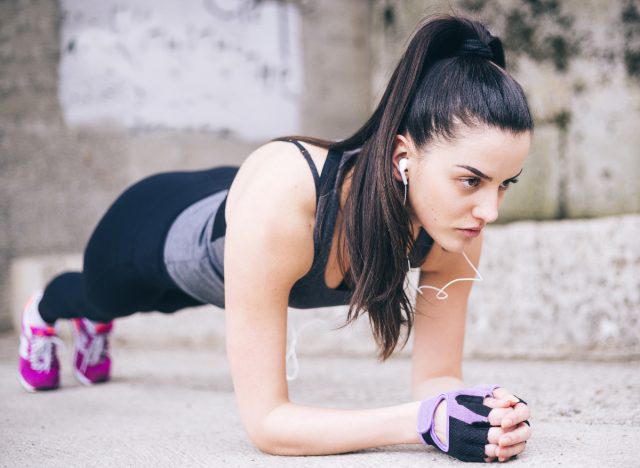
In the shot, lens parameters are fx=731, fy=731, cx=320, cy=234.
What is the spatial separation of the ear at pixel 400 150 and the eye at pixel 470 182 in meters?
0.12

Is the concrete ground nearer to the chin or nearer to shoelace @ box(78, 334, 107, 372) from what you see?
shoelace @ box(78, 334, 107, 372)

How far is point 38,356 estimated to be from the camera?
2.29 metres


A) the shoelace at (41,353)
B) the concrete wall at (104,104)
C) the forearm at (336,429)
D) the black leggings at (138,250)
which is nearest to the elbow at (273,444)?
the forearm at (336,429)

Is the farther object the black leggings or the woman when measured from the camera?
the black leggings

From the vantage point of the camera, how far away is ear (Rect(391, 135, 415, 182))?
1479 mm

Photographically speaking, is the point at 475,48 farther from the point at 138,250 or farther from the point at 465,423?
the point at 138,250

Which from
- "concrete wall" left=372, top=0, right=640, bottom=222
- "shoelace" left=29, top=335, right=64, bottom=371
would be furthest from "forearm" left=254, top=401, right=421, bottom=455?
"concrete wall" left=372, top=0, right=640, bottom=222

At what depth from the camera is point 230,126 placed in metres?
3.47

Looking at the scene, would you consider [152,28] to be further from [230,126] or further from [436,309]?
[436,309]

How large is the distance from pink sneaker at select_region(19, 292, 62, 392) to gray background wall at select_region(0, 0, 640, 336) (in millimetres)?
1146

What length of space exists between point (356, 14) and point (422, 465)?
8.78 ft

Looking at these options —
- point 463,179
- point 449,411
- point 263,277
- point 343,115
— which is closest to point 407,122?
point 463,179

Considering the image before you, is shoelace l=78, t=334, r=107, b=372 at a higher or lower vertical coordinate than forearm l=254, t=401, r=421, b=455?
lower

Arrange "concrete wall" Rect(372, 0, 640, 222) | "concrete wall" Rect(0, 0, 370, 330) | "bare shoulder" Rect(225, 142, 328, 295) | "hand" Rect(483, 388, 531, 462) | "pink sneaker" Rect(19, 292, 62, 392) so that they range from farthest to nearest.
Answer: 1. "concrete wall" Rect(0, 0, 370, 330)
2. "concrete wall" Rect(372, 0, 640, 222)
3. "pink sneaker" Rect(19, 292, 62, 392)
4. "bare shoulder" Rect(225, 142, 328, 295)
5. "hand" Rect(483, 388, 531, 462)
